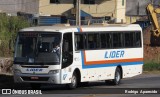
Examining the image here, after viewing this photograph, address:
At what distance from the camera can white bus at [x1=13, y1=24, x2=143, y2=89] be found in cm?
2586

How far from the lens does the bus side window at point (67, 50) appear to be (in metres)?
26.2

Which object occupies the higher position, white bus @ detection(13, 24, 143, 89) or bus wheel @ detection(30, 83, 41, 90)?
white bus @ detection(13, 24, 143, 89)

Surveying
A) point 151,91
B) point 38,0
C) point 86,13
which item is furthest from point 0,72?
point 86,13

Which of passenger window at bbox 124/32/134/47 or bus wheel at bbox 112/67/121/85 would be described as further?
passenger window at bbox 124/32/134/47

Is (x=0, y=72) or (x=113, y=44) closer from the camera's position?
(x=113, y=44)

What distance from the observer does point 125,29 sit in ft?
105

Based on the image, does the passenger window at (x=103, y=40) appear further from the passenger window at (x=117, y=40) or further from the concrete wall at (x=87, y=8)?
the concrete wall at (x=87, y=8)

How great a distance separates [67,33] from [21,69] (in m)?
2.56

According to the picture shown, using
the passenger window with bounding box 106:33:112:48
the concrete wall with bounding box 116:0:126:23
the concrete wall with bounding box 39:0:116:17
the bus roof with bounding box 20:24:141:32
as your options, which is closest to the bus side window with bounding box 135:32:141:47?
the bus roof with bounding box 20:24:141:32

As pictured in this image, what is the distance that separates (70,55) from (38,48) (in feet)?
4.94

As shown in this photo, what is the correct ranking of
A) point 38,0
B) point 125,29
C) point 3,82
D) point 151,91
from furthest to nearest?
point 38,0 → point 125,29 → point 3,82 → point 151,91

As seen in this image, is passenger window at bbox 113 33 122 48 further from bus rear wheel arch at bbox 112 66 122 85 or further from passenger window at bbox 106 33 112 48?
bus rear wheel arch at bbox 112 66 122 85

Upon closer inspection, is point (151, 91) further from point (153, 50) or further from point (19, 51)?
point (153, 50)

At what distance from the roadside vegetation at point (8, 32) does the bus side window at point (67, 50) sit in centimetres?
1523
